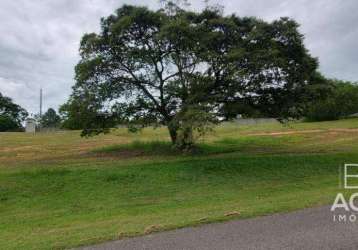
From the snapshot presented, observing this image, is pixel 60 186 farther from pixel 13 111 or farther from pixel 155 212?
pixel 13 111

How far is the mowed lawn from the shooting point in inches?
333

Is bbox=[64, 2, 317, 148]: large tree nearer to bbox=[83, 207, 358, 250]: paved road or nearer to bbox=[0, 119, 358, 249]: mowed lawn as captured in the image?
bbox=[0, 119, 358, 249]: mowed lawn

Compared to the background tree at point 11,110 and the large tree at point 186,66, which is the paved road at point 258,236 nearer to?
the large tree at point 186,66

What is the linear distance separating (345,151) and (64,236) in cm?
1734

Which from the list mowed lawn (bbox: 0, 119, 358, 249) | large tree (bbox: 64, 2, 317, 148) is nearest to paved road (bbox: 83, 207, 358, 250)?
mowed lawn (bbox: 0, 119, 358, 249)

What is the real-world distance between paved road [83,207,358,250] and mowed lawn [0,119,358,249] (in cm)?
50

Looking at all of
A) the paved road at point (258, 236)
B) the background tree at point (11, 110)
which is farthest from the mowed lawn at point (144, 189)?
the background tree at point (11, 110)

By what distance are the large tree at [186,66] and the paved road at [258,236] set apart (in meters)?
9.82

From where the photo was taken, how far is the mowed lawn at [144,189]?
8453mm

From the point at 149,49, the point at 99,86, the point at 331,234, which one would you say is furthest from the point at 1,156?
the point at 331,234

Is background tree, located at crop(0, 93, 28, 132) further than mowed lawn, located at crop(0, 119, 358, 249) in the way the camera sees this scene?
Yes

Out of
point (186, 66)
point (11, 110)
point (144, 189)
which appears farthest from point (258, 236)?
point (11, 110)

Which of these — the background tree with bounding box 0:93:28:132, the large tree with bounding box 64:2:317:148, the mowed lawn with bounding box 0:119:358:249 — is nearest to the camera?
the mowed lawn with bounding box 0:119:358:249

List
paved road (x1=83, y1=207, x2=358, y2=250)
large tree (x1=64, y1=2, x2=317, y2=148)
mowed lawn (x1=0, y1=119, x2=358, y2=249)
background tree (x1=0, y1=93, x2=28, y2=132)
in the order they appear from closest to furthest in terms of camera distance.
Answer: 1. paved road (x1=83, y1=207, x2=358, y2=250)
2. mowed lawn (x1=0, y1=119, x2=358, y2=249)
3. large tree (x1=64, y1=2, x2=317, y2=148)
4. background tree (x1=0, y1=93, x2=28, y2=132)
